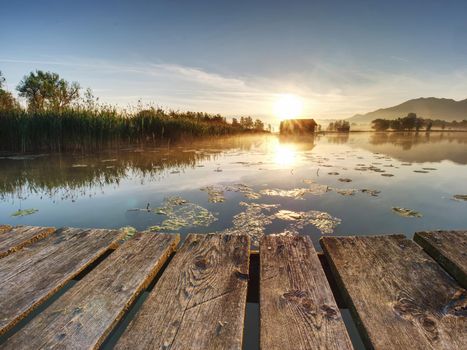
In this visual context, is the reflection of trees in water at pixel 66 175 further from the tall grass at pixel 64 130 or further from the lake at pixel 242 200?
the tall grass at pixel 64 130

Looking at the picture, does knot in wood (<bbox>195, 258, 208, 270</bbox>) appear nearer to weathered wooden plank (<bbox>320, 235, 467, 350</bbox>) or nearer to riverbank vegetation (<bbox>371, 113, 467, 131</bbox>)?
weathered wooden plank (<bbox>320, 235, 467, 350</bbox>)

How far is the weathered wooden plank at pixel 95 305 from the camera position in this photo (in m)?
0.93

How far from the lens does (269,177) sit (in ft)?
19.9

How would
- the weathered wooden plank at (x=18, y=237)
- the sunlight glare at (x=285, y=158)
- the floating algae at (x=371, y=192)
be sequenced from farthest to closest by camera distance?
1. the sunlight glare at (x=285, y=158)
2. the floating algae at (x=371, y=192)
3. the weathered wooden plank at (x=18, y=237)

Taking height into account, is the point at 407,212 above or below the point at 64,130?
below

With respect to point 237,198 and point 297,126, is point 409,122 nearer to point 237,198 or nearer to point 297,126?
point 297,126

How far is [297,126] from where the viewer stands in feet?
126

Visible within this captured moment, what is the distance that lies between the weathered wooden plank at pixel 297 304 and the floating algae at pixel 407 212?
115 inches

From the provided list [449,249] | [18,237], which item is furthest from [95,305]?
[449,249]

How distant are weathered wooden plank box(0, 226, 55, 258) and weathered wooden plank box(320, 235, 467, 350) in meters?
2.07

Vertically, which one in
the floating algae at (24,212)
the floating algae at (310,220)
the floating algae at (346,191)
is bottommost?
the floating algae at (24,212)

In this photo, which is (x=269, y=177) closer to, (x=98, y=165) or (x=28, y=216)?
(x=28, y=216)

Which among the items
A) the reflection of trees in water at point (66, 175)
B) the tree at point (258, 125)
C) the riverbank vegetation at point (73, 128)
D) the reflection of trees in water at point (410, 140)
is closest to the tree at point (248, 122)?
the tree at point (258, 125)

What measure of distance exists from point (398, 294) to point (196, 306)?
96cm
